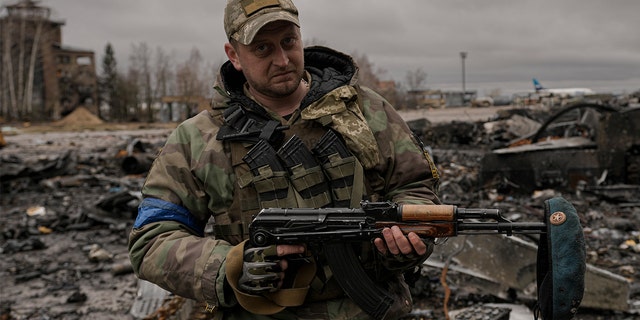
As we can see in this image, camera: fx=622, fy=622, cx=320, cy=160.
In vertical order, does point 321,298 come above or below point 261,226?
below

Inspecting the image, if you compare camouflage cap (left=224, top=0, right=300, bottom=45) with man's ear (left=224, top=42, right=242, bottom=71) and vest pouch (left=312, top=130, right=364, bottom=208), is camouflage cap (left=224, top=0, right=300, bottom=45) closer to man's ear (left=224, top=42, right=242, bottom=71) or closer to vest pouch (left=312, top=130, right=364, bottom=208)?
man's ear (left=224, top=42, right=242, bottom=71)

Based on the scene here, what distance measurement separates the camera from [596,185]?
30.4ft

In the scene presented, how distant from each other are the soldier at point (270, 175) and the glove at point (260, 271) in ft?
0.04

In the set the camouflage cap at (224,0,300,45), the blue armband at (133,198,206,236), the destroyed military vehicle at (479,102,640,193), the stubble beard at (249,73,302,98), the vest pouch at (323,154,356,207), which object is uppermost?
the camouflage cap at (224,0,300,45)

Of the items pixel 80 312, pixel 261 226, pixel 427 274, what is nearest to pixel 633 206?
pixel 427 274

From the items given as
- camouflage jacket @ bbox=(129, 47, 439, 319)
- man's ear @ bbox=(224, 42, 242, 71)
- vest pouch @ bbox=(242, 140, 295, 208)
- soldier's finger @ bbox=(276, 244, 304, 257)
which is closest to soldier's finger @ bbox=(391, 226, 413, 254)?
camouflage jacket @ bbox=(129, 47, 439, 319)

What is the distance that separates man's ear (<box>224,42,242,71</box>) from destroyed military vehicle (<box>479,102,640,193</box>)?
733cm

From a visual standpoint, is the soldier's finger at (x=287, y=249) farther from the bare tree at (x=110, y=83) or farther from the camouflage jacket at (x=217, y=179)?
the bare tree at (x=110, y=83)

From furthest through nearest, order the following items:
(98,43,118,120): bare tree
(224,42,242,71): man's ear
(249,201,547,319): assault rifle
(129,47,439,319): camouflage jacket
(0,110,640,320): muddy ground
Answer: (98,43,118,120): bare tree < (0,110,640,320): muddy ground < (224,42,242,71): man's ear < (129,47,439,319): camouflage jacket < (249,201,547,319): assault rifle

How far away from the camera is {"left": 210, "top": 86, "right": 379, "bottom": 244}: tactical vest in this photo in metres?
2.29

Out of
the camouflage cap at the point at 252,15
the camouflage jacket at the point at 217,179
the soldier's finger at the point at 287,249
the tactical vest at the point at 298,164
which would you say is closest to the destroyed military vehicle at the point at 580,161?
the camouflage jacket at the point at 217,179

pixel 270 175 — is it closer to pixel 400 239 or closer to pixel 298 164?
pixel 298 164

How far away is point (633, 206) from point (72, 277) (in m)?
7.22

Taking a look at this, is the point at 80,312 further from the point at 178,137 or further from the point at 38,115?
the point at 38,115
